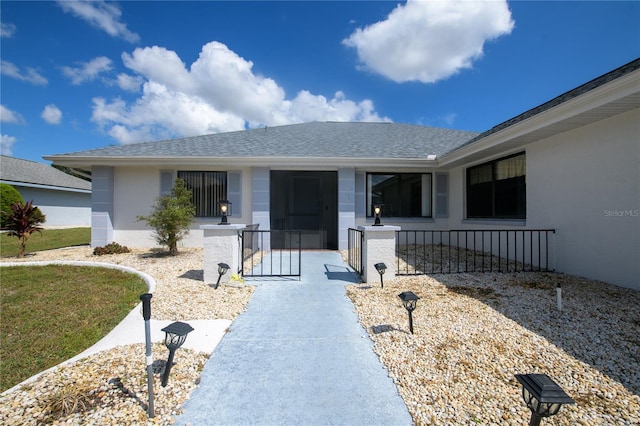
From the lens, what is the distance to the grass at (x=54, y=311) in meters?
3.33

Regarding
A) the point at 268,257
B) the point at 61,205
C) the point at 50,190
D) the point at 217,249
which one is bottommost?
the point at 268,257

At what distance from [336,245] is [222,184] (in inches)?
182

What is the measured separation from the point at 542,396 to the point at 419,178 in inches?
369

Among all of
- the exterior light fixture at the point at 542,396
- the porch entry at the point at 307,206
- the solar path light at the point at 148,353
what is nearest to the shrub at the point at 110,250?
the porch entry at the point at 307,206

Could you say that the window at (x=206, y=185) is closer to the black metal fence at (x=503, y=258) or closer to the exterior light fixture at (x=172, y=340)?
the black metal fence at (x=503, y=258)

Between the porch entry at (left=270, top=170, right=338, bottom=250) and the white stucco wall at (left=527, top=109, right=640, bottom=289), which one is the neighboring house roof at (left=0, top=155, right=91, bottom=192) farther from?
the white stucco wall at (left=527, top=109, right=640, bottom=289)

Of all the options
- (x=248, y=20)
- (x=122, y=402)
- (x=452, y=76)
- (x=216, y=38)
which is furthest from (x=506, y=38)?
(x=122, y=402)

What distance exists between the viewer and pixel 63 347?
3506mm

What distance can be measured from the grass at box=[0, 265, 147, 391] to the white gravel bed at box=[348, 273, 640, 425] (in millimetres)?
3872

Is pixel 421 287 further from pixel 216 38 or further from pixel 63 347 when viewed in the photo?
pixel 216 38

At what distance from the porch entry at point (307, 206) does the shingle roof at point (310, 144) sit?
114 cm

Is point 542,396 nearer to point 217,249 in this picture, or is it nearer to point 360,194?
point 217,249

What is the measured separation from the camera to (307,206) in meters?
10.7

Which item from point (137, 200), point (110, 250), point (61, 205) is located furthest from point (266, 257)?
point (61, 205)
